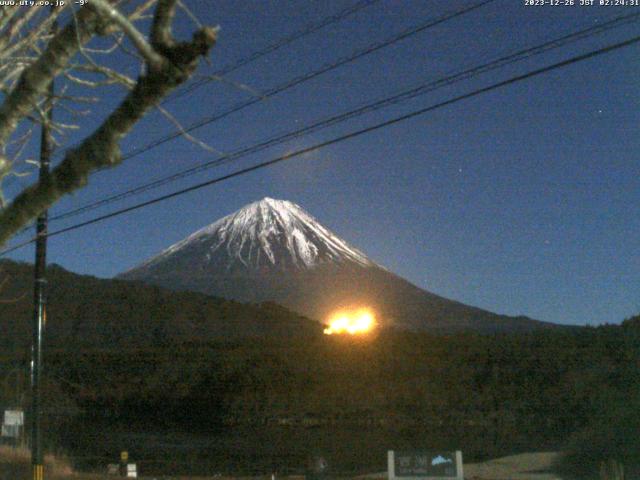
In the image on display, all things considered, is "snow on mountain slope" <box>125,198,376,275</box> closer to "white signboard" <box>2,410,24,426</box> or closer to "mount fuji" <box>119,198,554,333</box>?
"mount fuji" <box>119,198,554,333</box>

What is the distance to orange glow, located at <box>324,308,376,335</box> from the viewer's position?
92700mm

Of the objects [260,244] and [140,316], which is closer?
[140,316]

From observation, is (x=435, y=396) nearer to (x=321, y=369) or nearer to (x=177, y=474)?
(x=321, y=369)

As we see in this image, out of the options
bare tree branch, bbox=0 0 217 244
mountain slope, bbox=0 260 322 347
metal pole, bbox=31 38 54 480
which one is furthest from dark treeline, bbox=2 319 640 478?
bare tree branch, bbox=0 0 217 244

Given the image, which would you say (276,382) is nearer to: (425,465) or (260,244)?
(425,465)

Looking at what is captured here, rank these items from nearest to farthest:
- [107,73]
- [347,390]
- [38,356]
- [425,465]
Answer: [107,73]
[425,465]
[38,356]
[347,390]

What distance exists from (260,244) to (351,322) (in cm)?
5013

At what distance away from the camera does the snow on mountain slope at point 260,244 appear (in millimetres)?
153375

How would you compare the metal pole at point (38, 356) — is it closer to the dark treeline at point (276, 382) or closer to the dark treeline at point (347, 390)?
the dark treeline at point (276, 382)

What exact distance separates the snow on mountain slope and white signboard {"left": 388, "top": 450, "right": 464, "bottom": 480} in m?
127

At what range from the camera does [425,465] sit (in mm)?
16906

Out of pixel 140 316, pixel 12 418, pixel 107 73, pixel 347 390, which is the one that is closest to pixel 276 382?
pixel 347 390

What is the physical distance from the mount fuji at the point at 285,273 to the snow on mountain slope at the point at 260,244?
0.15m

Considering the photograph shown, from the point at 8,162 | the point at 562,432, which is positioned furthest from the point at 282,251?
the point at 8,162
